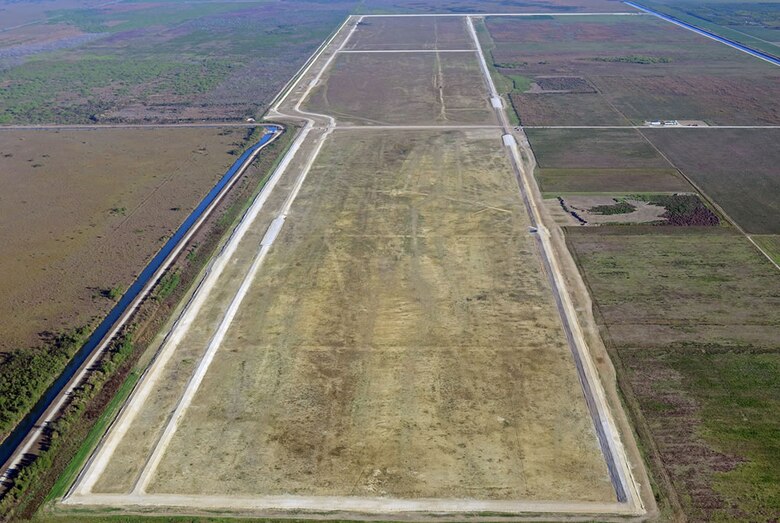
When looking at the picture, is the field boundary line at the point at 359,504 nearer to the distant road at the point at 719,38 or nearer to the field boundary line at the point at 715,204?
the field boundary line at the point at 715,204

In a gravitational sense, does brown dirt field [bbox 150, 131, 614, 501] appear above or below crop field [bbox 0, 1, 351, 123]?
below

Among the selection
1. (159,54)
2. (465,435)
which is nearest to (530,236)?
(465,435)

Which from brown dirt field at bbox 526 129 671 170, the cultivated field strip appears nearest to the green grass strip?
the cultivated field strip

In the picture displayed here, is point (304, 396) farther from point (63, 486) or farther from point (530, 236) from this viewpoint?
point (530, 236)

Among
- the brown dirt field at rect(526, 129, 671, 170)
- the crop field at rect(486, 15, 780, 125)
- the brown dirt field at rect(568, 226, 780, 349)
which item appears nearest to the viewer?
the brown dirt field at rect(568, 226, 780, 349)

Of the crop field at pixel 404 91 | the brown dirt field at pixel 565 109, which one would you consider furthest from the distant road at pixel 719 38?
the crop field at pixel 404 91

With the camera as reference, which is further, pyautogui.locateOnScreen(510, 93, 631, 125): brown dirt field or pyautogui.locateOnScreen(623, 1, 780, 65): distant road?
pyautogui.locateOnScreen(623, 1, 780, 65): distant road

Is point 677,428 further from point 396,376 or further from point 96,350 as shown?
point 96,350

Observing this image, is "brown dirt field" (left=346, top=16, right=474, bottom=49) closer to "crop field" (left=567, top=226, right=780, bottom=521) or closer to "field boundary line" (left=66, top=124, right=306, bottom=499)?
"field boundary line" (left=66, top=124, right=306, bottom=499)

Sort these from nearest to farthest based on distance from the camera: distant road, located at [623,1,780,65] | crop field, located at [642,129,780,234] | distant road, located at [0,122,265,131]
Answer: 1. crop field, located at [642,129,780,234]
2. distant road, located at [0,122,265,131]
3. distant road, located at [623,1,780,65]
